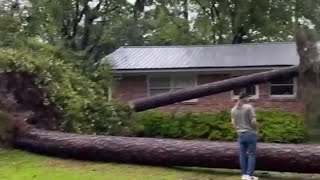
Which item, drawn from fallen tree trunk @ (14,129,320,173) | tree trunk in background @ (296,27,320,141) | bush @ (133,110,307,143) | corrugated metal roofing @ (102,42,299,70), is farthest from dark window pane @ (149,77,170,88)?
fallen tree trunk @ (14,129,320,173)

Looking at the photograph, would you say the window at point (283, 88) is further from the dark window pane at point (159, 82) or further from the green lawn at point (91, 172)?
the green lawn at point (91, 172)

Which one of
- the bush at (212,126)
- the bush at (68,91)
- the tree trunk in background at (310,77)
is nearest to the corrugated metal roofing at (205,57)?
the bush at (212,126)

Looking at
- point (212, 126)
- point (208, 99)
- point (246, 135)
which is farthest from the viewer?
point (208, 99)

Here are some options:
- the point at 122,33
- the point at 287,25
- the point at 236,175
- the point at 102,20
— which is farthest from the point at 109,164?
the point at 122,33

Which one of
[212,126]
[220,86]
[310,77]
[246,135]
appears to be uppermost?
[310,77]

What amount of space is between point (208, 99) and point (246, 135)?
13.8 m

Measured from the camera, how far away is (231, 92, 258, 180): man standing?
11.1 metres

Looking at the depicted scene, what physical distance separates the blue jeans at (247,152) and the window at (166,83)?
1405 cm

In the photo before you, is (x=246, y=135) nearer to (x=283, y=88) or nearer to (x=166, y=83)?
(x=283, y=88)

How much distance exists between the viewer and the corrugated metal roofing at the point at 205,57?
80.6ft

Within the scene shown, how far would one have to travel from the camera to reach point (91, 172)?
12.3m

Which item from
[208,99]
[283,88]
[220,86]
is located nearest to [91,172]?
[220,86]

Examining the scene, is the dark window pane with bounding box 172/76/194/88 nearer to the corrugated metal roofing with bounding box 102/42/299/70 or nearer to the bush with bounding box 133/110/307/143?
the corrugated metal roofing with bounding box 102/42/299/70

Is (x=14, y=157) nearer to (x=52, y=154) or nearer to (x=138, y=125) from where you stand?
(x=52, y=154)
